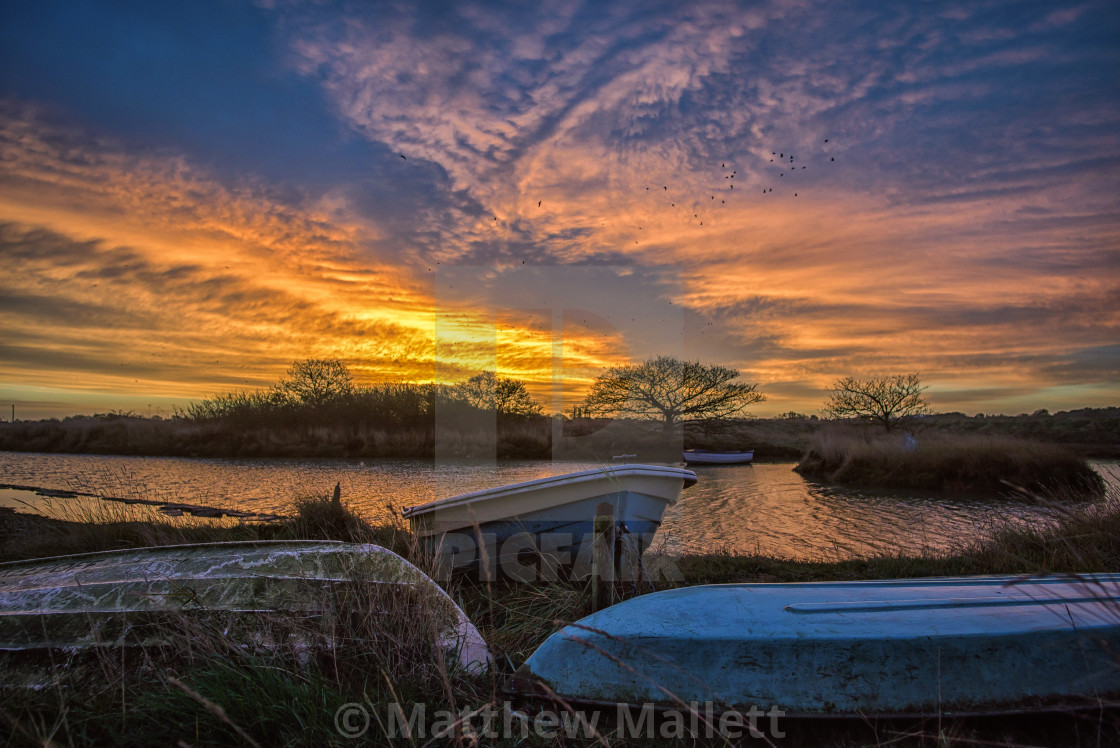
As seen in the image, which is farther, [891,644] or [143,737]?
[891,644]

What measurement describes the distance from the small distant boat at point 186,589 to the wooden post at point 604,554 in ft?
4.07

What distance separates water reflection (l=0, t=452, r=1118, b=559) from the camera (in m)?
8.07

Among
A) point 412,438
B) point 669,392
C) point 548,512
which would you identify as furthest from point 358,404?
point 548,512

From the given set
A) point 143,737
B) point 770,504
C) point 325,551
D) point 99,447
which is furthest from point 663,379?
point 99,447

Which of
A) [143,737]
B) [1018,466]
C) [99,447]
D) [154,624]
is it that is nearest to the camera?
[143,737]

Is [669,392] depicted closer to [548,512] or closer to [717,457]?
[717,457]

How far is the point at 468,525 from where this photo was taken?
576cm

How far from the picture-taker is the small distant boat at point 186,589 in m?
2.88

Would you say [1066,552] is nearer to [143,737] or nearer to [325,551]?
[325,551]

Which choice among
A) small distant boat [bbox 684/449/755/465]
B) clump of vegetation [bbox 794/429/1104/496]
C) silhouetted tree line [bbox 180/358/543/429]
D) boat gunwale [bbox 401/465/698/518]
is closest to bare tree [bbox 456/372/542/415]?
silhouetted tree line [bbox 180/358/543/429]

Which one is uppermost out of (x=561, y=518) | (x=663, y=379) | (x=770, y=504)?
(x=663, y=379)

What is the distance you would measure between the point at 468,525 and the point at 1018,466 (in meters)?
15.6

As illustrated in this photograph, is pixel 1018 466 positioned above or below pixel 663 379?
below

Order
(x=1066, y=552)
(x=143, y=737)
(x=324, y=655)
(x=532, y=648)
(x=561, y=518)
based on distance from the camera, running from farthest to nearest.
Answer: (x=561, y=518) → (x=1066, y=552) → (x=532, y=648) → (x=324, y=655) → (x=143, y=737)
